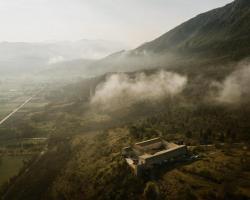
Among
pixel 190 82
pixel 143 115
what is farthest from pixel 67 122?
pixel 190 82

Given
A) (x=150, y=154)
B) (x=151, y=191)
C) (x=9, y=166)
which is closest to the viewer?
(x=151, y=191)

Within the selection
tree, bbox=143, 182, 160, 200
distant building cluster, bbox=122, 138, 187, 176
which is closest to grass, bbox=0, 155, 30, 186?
distant building cluster, bbox=122, 138, 187, 176

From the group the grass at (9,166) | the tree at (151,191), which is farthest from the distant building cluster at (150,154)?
the grass at (9,166)

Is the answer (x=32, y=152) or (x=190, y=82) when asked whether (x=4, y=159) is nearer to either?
(x=32, y=152)

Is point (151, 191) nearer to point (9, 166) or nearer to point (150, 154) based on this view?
point (150, 154)

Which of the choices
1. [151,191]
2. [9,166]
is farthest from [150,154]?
[9,166]

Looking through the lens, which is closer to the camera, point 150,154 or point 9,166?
point 150,154

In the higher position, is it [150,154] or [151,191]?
[150,154]

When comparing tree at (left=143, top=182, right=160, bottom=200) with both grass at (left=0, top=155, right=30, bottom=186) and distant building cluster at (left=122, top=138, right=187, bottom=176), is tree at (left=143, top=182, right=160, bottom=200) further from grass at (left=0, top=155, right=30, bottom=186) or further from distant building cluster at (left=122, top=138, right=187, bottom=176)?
grass at (left=0, top=155, right=30, bottom=186)
